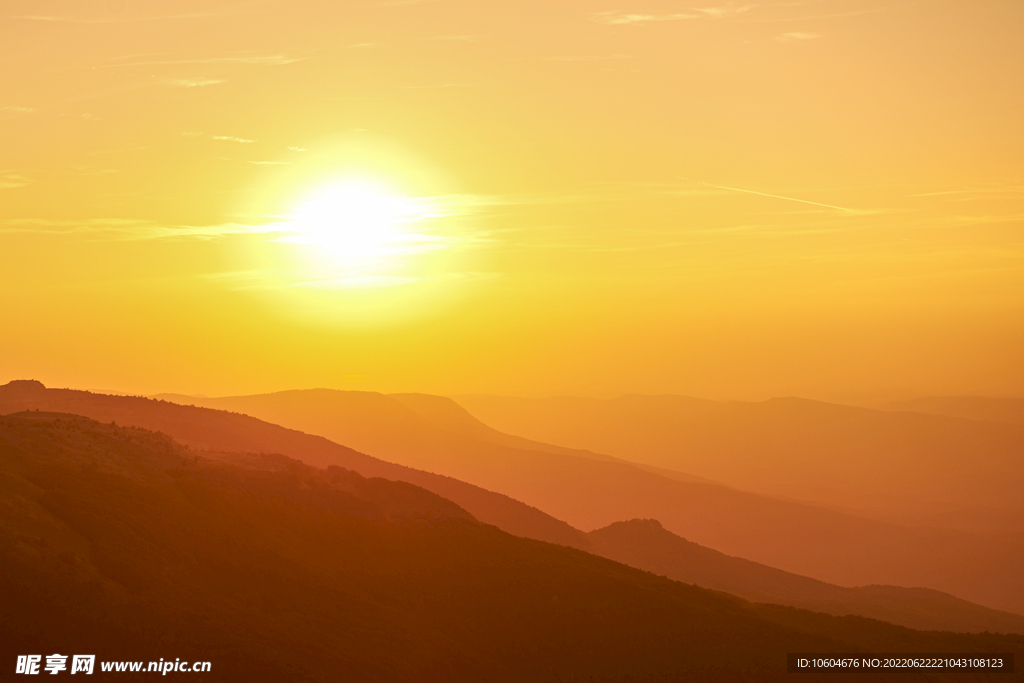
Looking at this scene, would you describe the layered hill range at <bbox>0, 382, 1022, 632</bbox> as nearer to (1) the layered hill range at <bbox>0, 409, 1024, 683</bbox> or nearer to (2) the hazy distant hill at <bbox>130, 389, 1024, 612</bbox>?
(2) the hazy distant hill at <bbox>130, 389, 1024, 612</bbox>

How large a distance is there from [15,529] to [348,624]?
11030 mm

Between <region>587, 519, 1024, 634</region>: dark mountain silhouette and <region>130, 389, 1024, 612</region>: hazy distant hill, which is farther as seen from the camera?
<region>130, 389, 1024, 612</region>: hazy distant hill

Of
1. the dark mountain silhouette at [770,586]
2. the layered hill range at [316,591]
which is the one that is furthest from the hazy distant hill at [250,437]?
the layered hill range at [316,591]

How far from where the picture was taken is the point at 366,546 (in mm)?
35656

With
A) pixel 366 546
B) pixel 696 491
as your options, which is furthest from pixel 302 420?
pixel 366 546

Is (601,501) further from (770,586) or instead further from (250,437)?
(250,437)

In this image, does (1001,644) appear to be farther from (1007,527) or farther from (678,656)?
(1007,527)

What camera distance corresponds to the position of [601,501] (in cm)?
13538

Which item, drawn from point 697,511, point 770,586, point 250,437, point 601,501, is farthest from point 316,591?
point 601,501

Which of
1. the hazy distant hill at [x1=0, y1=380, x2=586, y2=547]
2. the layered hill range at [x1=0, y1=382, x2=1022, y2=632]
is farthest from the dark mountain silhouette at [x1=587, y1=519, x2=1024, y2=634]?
the hazy distant hill at [x1=0, y1=380, x2=586, y2=547]

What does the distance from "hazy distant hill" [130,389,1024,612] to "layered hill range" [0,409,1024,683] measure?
8430cm

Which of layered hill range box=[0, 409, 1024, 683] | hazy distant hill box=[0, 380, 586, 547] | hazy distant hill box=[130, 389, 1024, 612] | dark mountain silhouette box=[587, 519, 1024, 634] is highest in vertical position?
hazy distant hill box=[130, 389, 1024, 612]

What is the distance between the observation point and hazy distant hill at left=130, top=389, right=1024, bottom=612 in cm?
11254

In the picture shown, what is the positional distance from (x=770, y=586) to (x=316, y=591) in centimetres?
5055
